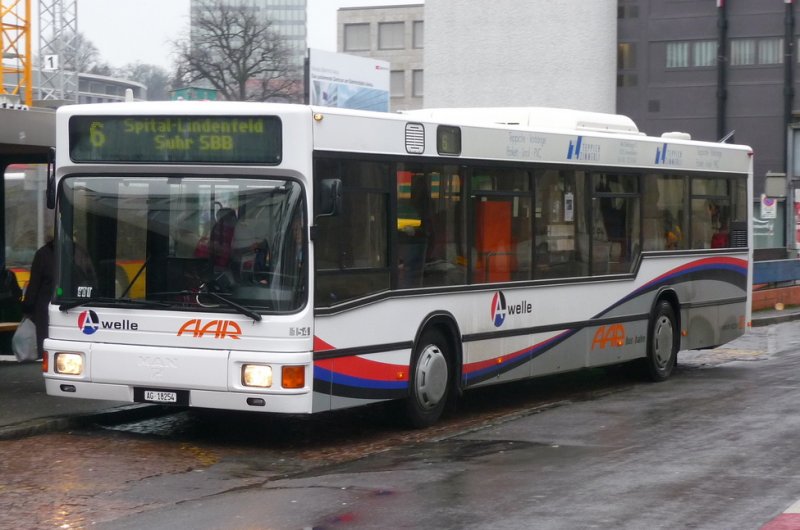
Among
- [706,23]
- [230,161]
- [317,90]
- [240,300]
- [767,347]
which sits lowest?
[767,347]

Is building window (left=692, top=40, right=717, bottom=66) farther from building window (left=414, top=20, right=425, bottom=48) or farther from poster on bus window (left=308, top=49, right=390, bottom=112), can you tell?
building window (left=414, top=20, right=425, bottom=48)

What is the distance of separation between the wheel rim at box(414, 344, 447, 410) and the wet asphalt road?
0.97 feet

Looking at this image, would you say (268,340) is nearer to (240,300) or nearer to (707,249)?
(240,300)

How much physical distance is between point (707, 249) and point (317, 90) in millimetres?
31309

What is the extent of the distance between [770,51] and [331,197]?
46087mm

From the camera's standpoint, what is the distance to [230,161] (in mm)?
9992

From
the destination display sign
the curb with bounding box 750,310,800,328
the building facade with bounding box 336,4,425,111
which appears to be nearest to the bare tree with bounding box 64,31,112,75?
the building facade with bounding box 336,4,425,111

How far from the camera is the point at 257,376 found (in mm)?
9773

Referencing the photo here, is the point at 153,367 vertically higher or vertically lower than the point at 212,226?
lower

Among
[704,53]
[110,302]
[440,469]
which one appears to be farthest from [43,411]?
[704,53]

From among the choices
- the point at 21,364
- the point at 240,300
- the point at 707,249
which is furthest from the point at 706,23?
the point at 240,300

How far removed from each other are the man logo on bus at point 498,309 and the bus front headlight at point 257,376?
10.3 feet

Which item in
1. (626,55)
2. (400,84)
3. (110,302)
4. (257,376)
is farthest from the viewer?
(400,84)

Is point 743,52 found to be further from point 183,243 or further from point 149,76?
point 149,76
